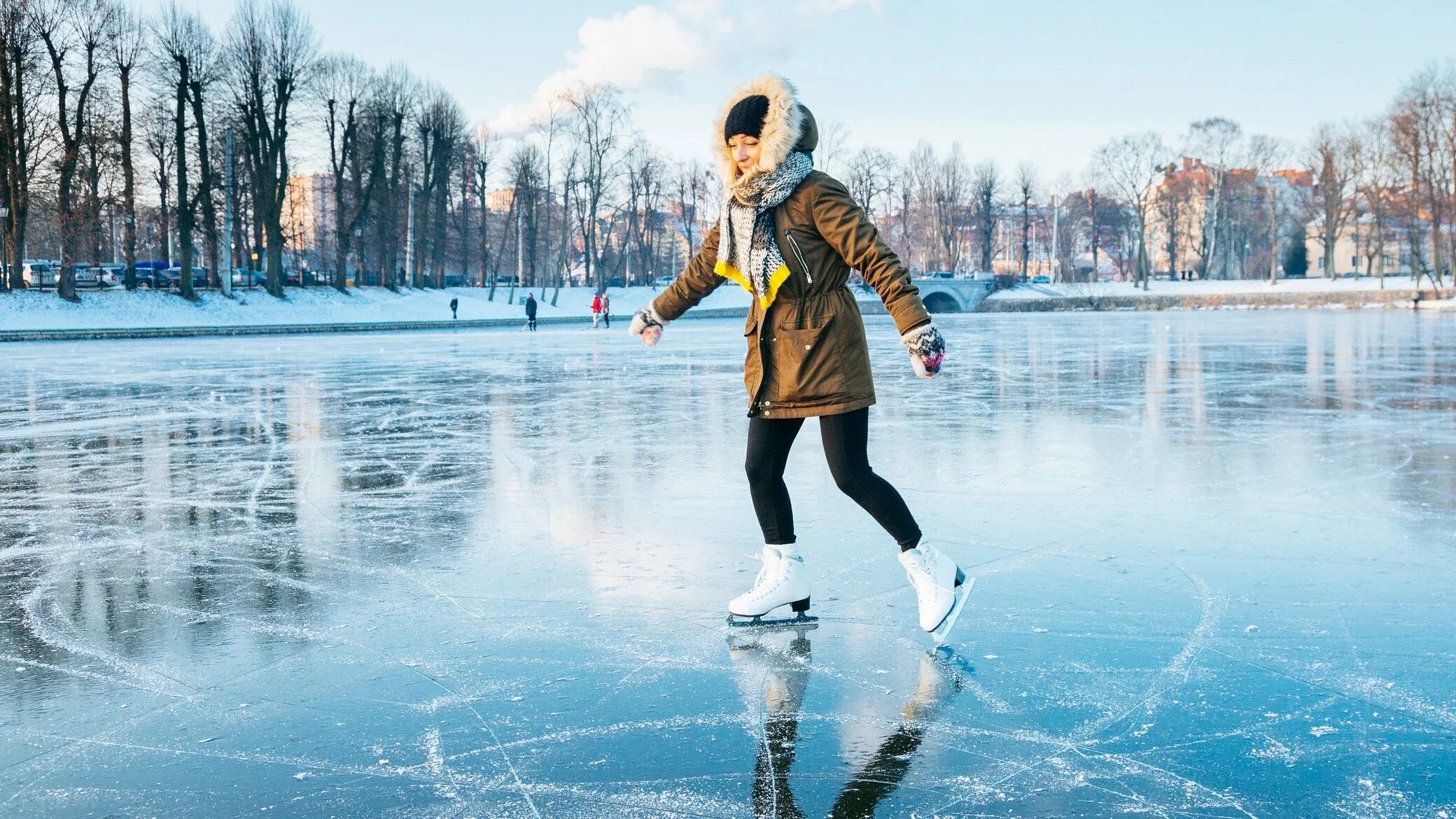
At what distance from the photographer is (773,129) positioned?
3932 mm

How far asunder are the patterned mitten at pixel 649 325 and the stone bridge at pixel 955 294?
71.9 metres

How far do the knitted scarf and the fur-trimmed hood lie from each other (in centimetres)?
3

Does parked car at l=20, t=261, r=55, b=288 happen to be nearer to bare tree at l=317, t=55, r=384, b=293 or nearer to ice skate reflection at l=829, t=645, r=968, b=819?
bare tree at l=317, t=55, r=384, b=293

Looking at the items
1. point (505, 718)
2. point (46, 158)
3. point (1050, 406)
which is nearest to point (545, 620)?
point (505, 718)

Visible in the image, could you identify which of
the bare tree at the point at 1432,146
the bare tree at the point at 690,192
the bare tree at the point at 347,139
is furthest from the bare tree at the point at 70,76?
the bare tree at the point at 1432,146

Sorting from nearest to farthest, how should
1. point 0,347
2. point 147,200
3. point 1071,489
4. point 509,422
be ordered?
point 1071,489 < point 509,422 < point 0,347 < point 147,200

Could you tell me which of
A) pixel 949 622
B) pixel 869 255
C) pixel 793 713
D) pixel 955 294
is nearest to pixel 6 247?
pixel 869 255

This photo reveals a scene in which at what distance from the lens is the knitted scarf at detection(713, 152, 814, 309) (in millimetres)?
3955

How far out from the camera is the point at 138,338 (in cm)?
3778

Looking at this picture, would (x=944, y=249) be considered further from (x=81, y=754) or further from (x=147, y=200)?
(x=81, y=754)

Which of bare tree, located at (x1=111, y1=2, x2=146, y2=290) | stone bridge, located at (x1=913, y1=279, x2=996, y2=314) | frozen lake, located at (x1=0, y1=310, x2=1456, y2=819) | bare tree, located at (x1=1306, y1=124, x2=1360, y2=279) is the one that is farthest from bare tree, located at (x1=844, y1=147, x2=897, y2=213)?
frozen lake, located at (x1=0, y1=310, x2=1456, y2=819)

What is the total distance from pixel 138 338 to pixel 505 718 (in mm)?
38810

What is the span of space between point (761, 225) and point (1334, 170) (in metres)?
74.4

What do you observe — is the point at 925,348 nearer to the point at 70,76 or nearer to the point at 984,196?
the point at 70,76
